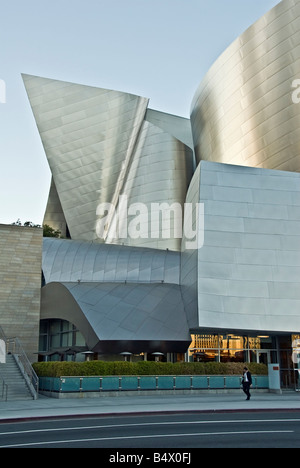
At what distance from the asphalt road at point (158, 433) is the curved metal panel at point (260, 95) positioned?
2335cm

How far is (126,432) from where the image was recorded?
12781 millimetres

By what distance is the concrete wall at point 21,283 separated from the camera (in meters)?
34.7

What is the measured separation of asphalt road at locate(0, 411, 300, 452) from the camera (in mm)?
10398

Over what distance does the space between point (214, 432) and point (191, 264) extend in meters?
21.1

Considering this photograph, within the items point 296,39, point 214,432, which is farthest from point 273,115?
point 214,432

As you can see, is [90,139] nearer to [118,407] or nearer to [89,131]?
[89,131]

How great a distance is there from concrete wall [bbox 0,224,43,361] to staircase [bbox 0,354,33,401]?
5.16 m

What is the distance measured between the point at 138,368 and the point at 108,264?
1348cm

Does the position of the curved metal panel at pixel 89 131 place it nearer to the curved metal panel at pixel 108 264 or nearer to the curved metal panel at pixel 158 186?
the curved metal panel at pixel 158 186

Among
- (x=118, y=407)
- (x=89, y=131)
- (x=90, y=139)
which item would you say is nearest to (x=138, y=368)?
(x=118, y=407)

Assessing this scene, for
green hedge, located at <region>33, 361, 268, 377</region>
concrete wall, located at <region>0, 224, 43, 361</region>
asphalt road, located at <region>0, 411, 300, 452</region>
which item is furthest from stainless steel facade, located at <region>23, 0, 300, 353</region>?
asphalt road, located at <region>0, 411, 300, 452</region>

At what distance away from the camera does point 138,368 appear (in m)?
26.9

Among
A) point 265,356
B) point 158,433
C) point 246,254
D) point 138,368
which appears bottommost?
point 158,433
